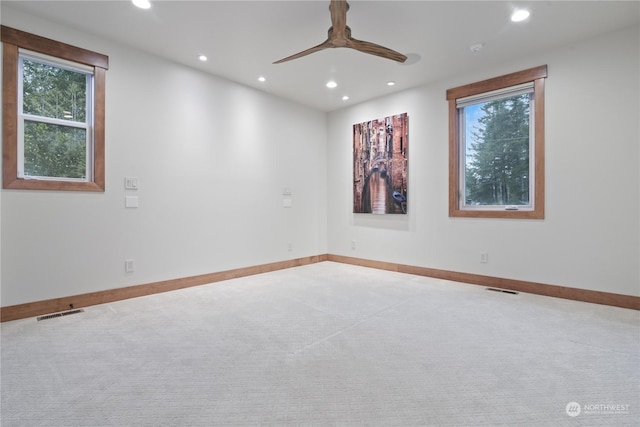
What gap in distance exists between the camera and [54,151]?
3.04m

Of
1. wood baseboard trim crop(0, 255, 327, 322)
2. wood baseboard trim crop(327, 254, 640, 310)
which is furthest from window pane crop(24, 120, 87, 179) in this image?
wood baseboard trim crop(327, 254, 640, 310)

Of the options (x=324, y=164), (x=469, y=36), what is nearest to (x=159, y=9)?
(x=469, y=36)

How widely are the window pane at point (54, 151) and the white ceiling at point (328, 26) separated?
1009 mm

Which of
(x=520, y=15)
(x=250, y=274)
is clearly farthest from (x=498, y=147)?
(x=250, y=274)

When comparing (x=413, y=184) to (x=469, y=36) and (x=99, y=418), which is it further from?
(x=99, y=418)

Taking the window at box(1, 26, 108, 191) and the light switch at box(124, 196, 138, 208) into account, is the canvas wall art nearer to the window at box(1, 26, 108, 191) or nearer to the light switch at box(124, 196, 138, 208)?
the light switch at box(124, 196, 138, 208)

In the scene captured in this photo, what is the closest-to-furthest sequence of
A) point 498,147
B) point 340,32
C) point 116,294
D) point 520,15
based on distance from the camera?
point 340,32 → point 520,15 → point 116,294 → point 498,147

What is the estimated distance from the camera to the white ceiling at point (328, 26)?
2709 mm

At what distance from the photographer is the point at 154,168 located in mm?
3645

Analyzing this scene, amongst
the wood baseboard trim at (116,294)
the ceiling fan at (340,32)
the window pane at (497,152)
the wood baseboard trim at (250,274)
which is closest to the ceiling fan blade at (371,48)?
the ceiling fan at (340,32)

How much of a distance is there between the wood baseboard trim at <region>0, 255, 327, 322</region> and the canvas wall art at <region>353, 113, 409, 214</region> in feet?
6.14

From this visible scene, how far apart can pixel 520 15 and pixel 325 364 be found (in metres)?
3.36

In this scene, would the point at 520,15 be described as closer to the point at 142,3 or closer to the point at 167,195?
the point at 142,3

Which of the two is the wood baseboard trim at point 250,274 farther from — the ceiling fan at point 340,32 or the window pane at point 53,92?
the ceiling fan at point 340,32
